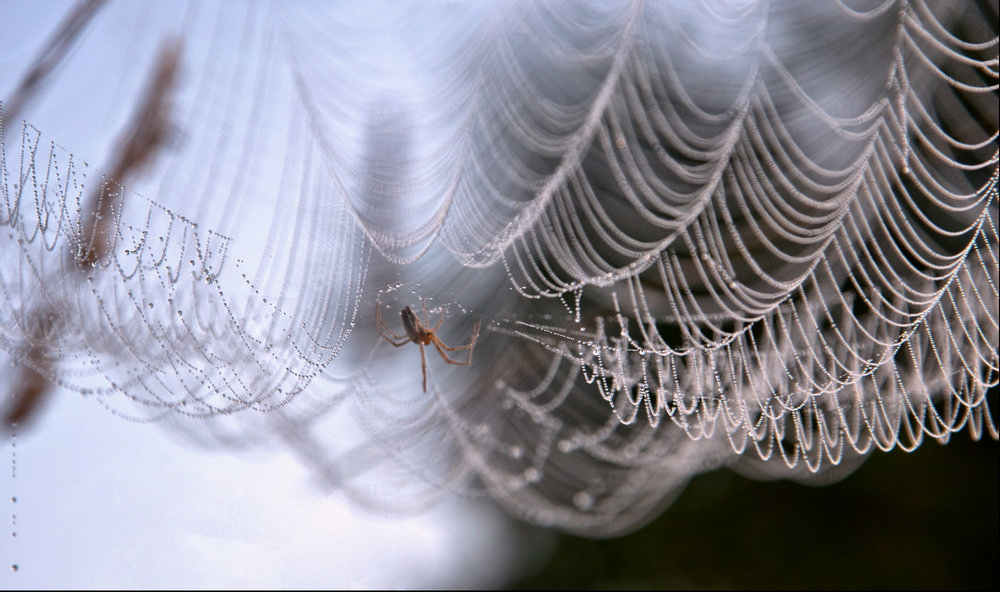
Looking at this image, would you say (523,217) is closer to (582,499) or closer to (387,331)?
(387,331)

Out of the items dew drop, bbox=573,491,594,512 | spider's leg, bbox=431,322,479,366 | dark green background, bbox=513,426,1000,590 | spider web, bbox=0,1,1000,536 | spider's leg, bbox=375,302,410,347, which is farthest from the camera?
dew drop, bbox=573,491,594,512

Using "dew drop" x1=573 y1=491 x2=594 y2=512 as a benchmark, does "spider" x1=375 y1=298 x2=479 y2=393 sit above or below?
above

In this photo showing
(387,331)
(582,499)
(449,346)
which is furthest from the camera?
(582,499)

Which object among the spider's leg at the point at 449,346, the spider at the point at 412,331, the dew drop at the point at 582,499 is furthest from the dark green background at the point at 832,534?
the spider at the point at 412,331

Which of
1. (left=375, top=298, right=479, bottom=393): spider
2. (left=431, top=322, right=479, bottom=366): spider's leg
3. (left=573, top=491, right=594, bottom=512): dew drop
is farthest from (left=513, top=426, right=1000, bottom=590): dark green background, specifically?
(left=375, top=298, right=479, bottom=393): spider

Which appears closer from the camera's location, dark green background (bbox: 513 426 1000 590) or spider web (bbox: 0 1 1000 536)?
spider web (bbox: 0 1 1000 536)

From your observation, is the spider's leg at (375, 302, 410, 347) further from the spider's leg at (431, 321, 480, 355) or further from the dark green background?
the dark green background

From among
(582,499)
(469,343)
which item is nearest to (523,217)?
(469,343)

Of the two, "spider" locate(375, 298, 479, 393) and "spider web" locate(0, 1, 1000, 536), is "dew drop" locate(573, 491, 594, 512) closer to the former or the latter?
"spider web" locate(0, 1, 1000, 536)

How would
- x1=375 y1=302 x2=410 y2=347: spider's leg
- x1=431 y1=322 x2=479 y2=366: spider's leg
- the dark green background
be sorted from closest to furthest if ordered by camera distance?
x1=375 y1=302 x2=410 y2=347: spider's leg → x1=431 y1=322 x2=479 y2=366: spider's leg → the dark green background
